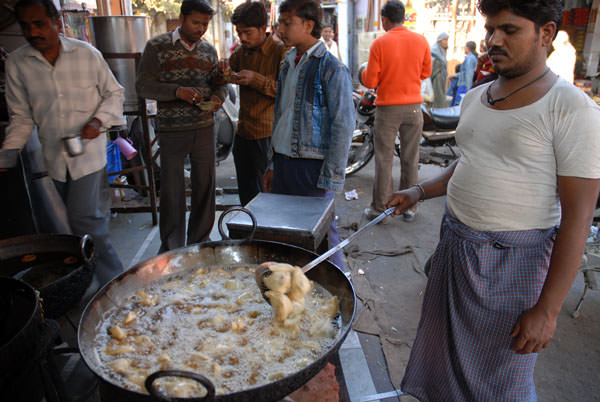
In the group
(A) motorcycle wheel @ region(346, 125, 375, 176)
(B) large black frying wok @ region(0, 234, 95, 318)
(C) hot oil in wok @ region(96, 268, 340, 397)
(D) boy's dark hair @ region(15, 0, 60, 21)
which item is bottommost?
(A) motorcycle wheel @ region(346, 125, 375, 176)

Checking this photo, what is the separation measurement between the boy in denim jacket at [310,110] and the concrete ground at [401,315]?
2.48 ft

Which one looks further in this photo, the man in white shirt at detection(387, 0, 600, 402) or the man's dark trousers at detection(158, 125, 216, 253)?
the man's dark trousers at detection(158, 125, 216, 253)

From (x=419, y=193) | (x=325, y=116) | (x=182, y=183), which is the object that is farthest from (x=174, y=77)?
(x=419, y=193)

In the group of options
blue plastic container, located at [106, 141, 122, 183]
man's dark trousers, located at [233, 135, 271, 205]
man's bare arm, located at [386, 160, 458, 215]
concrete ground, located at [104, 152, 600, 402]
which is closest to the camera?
man's bare arm, located at [386, 160, 458, 215]

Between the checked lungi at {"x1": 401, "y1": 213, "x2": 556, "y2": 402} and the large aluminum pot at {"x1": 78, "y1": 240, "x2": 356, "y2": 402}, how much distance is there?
48 cm

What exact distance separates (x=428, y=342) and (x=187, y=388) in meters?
1.18

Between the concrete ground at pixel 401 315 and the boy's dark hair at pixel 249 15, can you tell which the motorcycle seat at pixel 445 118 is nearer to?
the concrete ground at pixel 401 315

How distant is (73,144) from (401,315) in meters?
2.72

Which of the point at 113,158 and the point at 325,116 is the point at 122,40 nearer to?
the point at 113,158

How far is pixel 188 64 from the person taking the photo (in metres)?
3.68

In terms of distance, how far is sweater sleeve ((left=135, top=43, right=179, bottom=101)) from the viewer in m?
3.58

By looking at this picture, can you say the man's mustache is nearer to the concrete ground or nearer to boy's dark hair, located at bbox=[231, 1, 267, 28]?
the concrete ground

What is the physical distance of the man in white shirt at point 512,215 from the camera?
1.42m

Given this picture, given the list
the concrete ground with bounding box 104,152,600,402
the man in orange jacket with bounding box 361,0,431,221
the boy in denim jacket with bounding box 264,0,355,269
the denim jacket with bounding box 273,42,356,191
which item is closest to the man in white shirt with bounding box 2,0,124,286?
the concrete ground with bounding box 104,152,600,402
